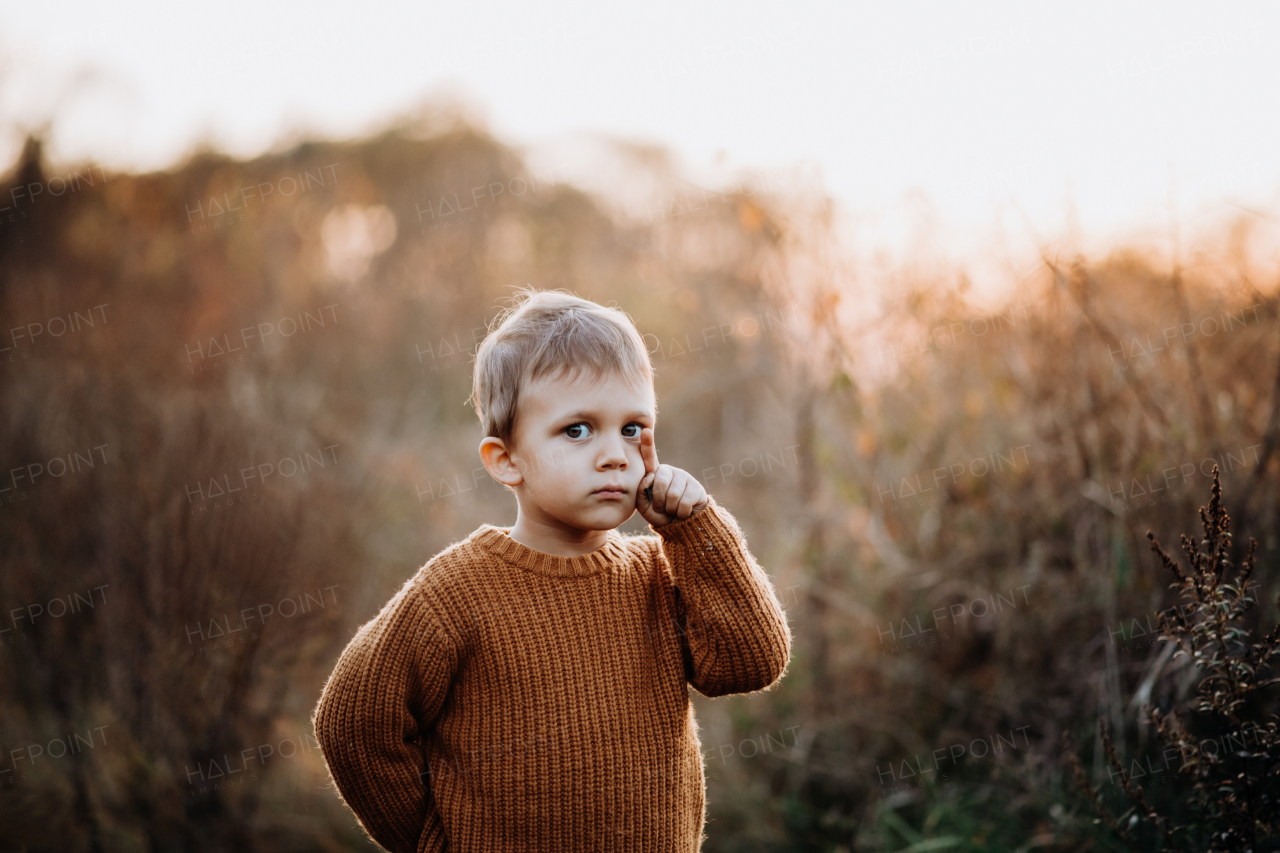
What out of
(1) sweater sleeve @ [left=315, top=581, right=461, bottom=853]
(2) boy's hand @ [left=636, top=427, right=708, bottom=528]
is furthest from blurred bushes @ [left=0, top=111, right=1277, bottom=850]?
(1) sweater sleeve @ [left=315, top=581, right=461, bottom=853]

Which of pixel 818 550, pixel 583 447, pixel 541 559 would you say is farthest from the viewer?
pixel 818 550

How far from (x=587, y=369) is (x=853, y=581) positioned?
2944mm

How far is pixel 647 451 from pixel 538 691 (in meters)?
0.51

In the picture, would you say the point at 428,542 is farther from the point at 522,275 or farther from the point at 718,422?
the point at 522,275

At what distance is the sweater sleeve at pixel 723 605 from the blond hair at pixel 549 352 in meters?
0.32

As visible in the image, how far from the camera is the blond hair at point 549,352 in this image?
1.63m

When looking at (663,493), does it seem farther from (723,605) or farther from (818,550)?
(818,550)

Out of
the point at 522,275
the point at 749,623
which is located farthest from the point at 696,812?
the point at 522,275

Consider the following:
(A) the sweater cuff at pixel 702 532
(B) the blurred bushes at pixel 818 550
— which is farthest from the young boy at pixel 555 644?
(B) the blurred bushes at pixel 818 550

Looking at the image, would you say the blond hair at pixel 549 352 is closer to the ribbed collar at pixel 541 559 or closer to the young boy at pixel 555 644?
the young boy at pixel 555 644

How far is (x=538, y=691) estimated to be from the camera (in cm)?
167

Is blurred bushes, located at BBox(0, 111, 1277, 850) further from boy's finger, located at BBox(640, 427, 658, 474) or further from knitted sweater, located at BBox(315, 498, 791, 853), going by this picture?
boy's finger, located at BBox(640, 427, 658, 474)

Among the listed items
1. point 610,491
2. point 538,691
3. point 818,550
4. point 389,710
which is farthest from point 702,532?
point 818,550

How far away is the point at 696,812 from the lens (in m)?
1.80
